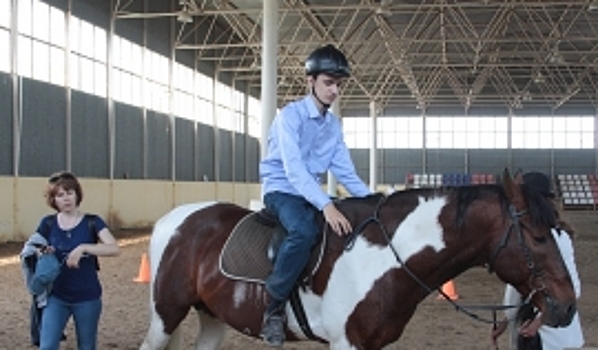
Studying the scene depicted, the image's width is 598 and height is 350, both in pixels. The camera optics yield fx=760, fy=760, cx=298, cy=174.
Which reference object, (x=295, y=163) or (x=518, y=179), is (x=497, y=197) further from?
(x=295, y=163)

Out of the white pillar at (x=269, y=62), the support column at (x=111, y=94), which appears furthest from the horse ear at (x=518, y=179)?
the support column at (x=111, y=94)

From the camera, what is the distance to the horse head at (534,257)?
3590 millimetres

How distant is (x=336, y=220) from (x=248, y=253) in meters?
0.68

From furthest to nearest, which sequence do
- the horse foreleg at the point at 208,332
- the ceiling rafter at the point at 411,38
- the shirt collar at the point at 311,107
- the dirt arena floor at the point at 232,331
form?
the ceiling rafter at the point at 411,38, the dirt arena floor at the point at 232,331, the horse foreleg at the point at 208,332, the shirt collar at the point at 311,107

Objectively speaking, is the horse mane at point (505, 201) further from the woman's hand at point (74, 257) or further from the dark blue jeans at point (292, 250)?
the woman's hand at point (74, 257)

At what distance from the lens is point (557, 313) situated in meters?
3.57

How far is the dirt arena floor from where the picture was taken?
7.79 metres

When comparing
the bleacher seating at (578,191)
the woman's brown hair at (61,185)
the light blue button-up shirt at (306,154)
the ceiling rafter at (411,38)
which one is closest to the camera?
the light blue button-up shirt at (306,154)

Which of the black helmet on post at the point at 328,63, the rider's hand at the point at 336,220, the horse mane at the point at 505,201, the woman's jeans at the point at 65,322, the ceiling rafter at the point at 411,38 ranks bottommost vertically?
the woman's jeans at the point at 65,322

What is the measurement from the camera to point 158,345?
4.80m

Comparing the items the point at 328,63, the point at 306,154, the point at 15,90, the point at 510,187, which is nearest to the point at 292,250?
the point at 306,154

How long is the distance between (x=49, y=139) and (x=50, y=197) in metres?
17.7

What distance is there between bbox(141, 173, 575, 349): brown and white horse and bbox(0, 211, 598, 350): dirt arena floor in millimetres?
3518

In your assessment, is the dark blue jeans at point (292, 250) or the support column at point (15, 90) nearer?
the dark blue jeans at point (292, 250)
